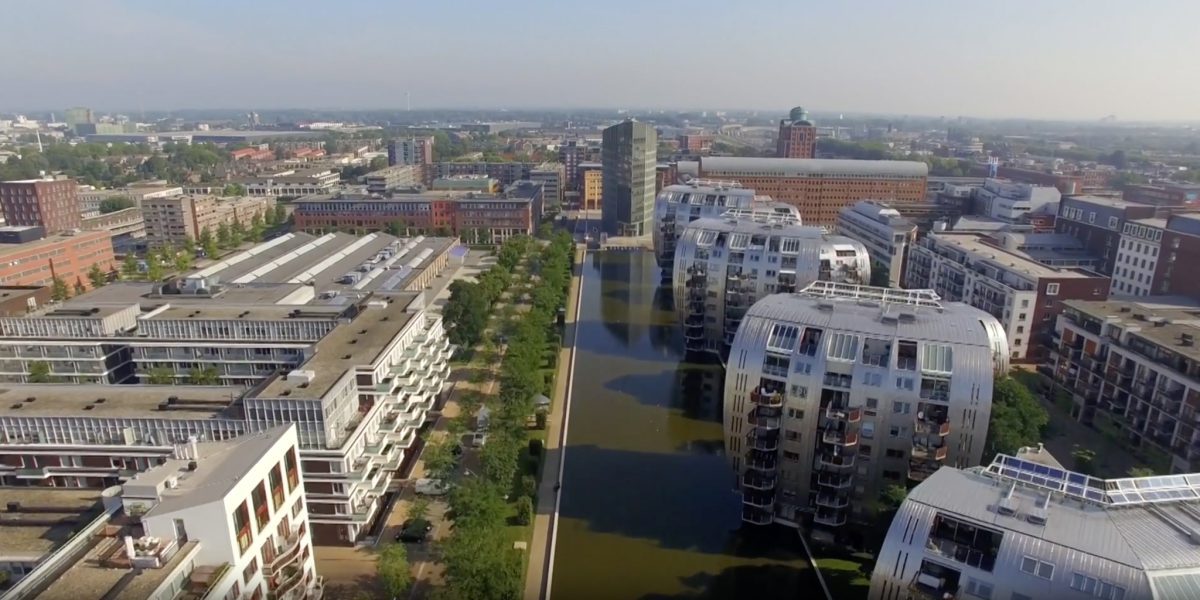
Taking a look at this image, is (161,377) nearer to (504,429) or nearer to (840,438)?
(504,429)

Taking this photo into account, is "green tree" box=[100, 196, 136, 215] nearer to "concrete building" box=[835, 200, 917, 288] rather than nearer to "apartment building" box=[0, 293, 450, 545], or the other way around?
"apartment building" box=[0, 293, 450, 545]

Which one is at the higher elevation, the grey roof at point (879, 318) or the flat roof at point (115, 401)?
the grey roof at point (879, 318)

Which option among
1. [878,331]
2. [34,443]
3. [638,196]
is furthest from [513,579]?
[638,196]

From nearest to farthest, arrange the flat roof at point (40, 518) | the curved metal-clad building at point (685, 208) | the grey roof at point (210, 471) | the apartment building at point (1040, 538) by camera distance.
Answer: the apartment building at point (1040, 538) → the grey roof at point (210, 471) → the flat roof at point (40, 518) → the curved metal-clad building at point (685, 208)

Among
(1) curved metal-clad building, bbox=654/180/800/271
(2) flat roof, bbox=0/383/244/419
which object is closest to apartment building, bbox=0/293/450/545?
(2) flat roof, bbox=0/383/244/419

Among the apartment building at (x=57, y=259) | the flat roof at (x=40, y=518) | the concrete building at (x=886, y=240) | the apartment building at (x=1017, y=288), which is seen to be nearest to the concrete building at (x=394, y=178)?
the apartment building at (x=57, y=259)

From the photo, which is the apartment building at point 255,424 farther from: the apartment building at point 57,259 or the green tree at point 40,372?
the apartment building at point 57,259

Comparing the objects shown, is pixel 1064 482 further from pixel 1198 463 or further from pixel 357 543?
pixel 357 543
